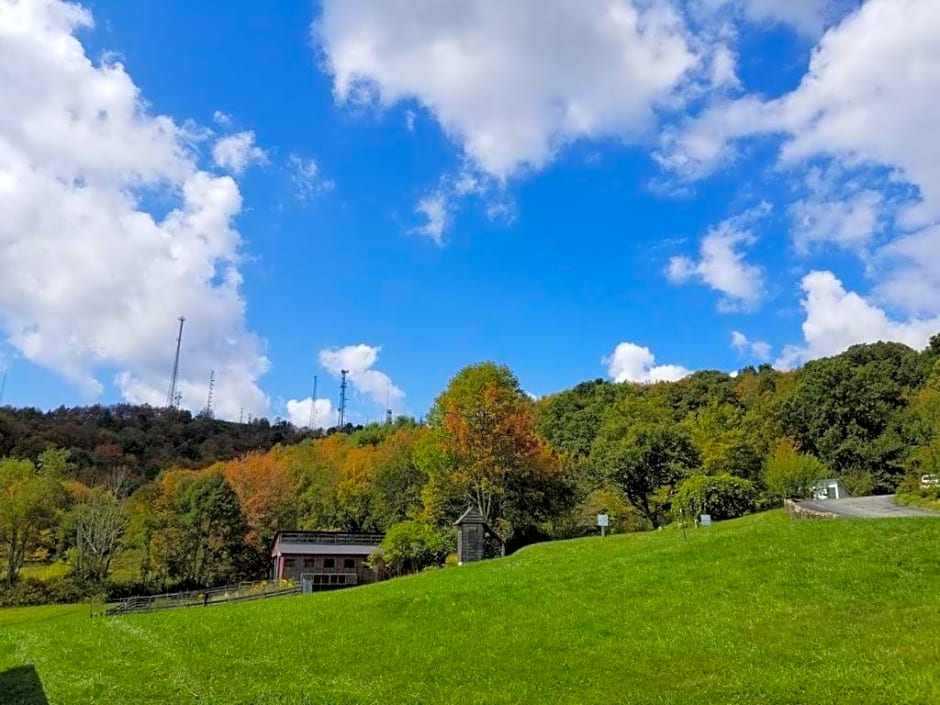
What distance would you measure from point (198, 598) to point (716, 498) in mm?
28395

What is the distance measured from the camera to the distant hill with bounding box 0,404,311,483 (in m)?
82.5

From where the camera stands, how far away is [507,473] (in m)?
42.9

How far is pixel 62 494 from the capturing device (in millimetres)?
59094

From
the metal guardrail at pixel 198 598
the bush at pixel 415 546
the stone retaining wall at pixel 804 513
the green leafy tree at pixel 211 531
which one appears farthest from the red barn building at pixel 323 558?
the stone retaining wall at pixel 804 513

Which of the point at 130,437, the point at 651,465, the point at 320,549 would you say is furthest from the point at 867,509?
the point at 130,437

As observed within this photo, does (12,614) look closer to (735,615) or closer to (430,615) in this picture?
(430,615)

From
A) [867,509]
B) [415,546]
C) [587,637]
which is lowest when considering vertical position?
[587,637]

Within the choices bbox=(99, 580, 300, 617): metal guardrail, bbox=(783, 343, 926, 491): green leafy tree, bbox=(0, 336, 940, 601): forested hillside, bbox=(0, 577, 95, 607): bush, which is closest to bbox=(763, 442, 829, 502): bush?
bbox=(0, 336, 940, 601): forested hillside

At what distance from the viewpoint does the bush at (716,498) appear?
37094 millimetres

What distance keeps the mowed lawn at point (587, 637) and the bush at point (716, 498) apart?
16317 millimetres

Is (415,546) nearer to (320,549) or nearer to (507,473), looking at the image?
(507,473)

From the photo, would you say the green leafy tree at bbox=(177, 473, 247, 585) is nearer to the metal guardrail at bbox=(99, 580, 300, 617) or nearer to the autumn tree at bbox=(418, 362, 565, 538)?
the metal guardrail at bbox=(99, 580, 300, 617)

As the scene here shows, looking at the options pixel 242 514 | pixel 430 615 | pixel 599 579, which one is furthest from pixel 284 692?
pixel 242 514

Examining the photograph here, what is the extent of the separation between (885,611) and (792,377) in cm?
6928
